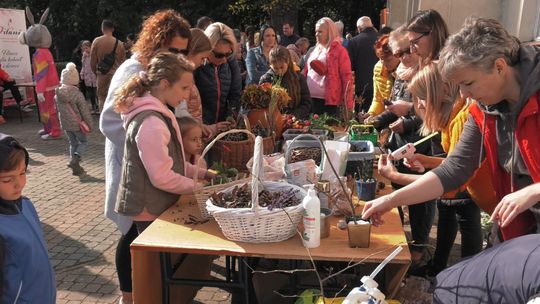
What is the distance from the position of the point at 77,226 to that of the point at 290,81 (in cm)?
244

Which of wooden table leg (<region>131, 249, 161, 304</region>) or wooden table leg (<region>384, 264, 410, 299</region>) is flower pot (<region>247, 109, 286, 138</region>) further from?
wooden table leg (<region>384, 264, 410, 299</region>)

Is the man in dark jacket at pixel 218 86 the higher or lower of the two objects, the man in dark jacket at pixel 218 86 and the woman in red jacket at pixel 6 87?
the higher

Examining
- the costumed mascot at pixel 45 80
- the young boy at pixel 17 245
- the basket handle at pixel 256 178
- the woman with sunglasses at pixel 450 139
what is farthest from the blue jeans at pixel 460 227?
the costumed mascot at pixel 45 80

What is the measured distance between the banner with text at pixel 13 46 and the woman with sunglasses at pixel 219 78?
27.8 ft

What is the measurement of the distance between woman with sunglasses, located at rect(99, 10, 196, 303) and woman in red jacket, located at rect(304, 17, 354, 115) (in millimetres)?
2771

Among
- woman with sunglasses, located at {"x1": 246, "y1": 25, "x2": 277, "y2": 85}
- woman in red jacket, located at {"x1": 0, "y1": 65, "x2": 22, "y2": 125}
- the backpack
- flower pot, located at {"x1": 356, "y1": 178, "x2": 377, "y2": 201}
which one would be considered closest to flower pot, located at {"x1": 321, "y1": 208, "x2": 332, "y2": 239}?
flower pot, located at {"x1": 356, "y1": 178, "x2": 377, "y2": 201}

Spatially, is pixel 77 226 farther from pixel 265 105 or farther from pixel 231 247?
pixel 231 247

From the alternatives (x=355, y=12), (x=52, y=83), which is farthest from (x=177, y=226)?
(x=355, y=12)

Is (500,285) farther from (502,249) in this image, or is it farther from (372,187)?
(372,187)

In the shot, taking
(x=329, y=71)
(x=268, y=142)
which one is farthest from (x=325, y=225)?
(x=329, y=71)

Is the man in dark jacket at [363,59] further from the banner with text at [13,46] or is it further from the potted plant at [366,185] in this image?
the banner with text at [13,46]

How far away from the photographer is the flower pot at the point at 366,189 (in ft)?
8.19

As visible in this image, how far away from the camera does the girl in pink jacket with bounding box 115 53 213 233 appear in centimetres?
235

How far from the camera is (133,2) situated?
20.0 m
